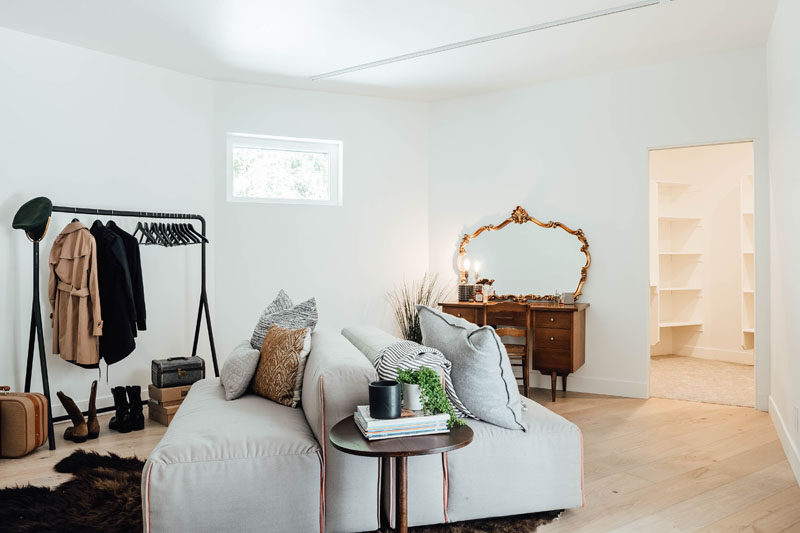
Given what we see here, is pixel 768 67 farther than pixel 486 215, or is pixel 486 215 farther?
pixel 486 215

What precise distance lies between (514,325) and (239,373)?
265 cm

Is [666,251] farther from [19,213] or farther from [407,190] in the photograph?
[19,213]

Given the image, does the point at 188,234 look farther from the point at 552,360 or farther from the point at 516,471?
the point at 516,471

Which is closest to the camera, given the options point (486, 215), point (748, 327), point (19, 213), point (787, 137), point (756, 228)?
A: point (787, 137)

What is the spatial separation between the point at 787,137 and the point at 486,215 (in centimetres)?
265

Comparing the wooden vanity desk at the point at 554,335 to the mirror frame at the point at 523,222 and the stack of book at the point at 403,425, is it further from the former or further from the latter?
the stack of book at the point at 403,425

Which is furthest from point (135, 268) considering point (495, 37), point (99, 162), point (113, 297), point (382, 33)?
point (495, 37)

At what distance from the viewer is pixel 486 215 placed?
5.68m

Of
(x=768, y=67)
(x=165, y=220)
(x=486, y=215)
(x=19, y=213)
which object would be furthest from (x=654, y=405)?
(x=19, y=213)

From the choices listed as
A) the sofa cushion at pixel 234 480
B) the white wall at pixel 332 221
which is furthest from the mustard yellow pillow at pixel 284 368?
the white wall at pixel 332 221

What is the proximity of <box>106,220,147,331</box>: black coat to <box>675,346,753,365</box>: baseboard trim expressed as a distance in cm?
584

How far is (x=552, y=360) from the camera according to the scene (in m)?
4.89

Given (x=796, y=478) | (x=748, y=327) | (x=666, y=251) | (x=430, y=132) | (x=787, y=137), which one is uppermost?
(x=430, y=132)

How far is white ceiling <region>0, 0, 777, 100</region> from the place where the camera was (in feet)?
12.4
